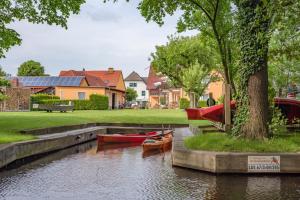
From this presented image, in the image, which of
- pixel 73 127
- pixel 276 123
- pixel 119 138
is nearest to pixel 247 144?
pixel 276 123

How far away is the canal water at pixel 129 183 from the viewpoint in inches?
398

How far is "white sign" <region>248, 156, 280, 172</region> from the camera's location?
12.3m

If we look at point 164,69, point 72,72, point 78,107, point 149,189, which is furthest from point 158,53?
point 149,189

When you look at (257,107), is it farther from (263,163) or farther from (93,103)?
(93,103)

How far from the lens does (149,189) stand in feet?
35.7

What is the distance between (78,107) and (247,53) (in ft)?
137

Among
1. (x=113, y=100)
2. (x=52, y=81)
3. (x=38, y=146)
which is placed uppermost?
(x=52, y=81)

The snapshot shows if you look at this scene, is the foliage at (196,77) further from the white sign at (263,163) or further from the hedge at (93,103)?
the white sign at (263,163)

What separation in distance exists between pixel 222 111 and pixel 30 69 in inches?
3794

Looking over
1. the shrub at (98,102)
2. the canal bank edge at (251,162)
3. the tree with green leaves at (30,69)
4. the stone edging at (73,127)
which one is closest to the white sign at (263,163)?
the canal bank edge at (251,162)

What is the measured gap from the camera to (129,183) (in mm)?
11734

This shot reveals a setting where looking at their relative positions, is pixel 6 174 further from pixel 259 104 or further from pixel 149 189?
pixel 259 104

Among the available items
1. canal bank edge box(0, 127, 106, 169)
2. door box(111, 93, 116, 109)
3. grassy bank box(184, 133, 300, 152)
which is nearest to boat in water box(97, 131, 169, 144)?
canal bank edge box(0, 127, 106, 169)

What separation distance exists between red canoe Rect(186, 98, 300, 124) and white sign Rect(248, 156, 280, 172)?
5.03m
